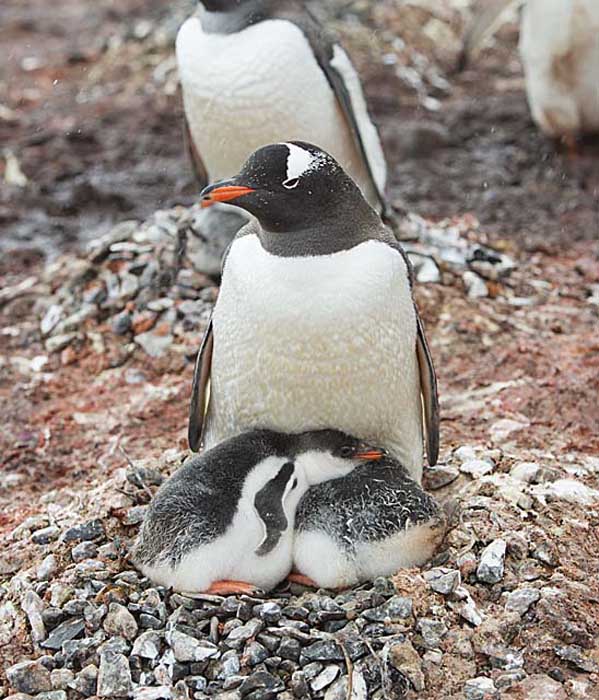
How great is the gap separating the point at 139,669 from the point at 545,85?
17.0 feet

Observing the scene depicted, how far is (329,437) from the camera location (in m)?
3.15

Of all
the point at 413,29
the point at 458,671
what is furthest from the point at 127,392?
the point at 413,29

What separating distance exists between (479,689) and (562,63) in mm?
4948

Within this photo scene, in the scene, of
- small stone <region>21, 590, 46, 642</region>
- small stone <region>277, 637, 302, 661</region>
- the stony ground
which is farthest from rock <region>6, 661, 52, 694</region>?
small stone <region>277, 637, 302, 661</region>

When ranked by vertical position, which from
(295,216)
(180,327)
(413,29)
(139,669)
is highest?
(295,216)

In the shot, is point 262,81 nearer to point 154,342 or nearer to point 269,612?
point 154,342

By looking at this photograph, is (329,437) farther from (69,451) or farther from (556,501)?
(69,451)

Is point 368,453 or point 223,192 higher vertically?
point 223,192

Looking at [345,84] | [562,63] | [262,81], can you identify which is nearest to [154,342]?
[262,81]

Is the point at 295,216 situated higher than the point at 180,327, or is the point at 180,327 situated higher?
the point at 295,216

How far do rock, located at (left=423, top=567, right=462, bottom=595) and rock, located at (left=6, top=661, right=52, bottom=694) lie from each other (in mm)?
946

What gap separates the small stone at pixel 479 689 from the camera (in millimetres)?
2631

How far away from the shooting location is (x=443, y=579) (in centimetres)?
292

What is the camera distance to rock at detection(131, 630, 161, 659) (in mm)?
2766
